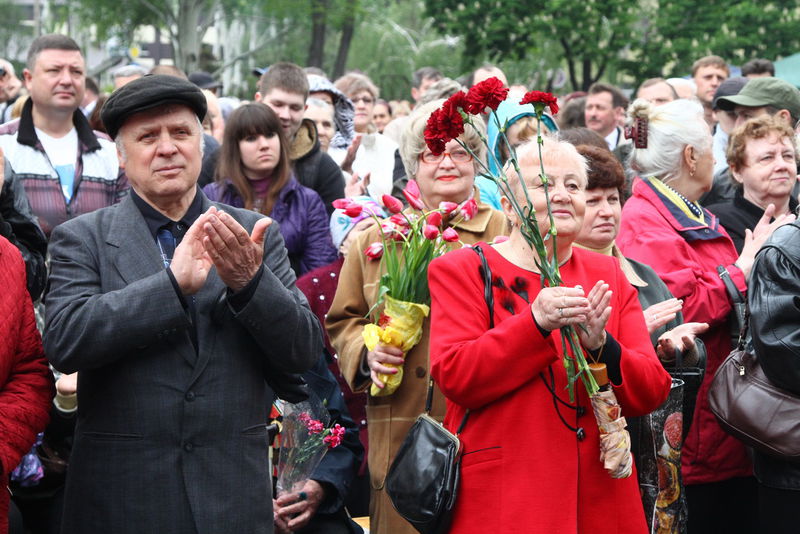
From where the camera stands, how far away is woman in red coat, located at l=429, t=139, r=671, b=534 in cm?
349

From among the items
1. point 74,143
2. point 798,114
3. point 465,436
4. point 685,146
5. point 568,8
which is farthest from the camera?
point 568,8

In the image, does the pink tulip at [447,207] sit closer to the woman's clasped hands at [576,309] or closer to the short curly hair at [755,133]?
the woman's clasped hands at [576,309]

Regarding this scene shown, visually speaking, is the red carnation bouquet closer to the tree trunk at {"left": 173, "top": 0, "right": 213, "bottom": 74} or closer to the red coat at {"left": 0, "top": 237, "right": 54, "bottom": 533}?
the red coat at {"left": 0, "top": 237, "right": 54, "bottom": 533}

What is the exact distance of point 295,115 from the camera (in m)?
7.55

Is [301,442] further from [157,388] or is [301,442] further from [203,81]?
[203,81]

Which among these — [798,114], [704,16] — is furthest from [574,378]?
[704,16]

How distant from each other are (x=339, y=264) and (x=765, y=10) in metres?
27.9

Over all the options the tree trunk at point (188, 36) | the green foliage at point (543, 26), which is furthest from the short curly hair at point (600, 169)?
the tree trunk at point (188, 36)

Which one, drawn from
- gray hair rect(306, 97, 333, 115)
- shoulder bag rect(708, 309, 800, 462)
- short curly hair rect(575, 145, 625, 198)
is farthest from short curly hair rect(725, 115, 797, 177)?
gray hair rect(306, 97, 333, 115)

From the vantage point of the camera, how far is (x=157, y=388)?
3.45 m

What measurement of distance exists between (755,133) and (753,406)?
5.94 feet

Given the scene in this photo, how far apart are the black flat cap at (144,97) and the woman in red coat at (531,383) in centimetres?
99

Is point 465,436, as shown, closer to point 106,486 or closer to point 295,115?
point 106,486

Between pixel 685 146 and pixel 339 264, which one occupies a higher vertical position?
pixel 685 146
